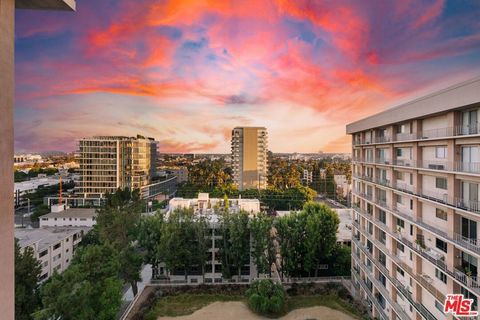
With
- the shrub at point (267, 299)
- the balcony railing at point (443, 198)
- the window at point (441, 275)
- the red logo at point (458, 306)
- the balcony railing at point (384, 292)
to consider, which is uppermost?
the balcony railing at point (443, 198)

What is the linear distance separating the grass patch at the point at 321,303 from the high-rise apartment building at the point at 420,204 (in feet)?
3.95

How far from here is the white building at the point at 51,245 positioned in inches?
716

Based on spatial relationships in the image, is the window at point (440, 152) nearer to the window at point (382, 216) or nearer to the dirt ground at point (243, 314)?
the window at point (382, 216)

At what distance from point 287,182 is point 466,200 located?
42.1m

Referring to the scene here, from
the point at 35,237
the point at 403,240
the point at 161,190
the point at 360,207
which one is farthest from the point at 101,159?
the point at 403,240

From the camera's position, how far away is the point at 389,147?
1359 cm

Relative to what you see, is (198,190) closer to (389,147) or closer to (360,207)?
(360,207)

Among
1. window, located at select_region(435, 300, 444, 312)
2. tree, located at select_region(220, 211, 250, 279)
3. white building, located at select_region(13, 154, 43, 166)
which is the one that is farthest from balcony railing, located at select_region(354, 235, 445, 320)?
white building, located at select_region(13, 154, 43, 166)

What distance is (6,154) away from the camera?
3186 millimetres

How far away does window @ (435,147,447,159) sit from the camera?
980cm

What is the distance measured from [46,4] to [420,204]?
13156 mm

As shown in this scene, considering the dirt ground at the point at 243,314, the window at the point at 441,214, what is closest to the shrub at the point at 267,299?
the dirt ground at the point at 243,314

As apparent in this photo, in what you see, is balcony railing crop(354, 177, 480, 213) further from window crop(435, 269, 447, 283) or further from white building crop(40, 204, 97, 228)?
white building crop(40, 204, 97, 228)

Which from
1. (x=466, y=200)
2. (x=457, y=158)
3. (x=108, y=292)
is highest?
(x=457, y=158)
